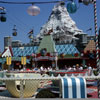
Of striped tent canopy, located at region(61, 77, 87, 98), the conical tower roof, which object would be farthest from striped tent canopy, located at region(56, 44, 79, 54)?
striped tent canopy, located at region(61, 77, 87, 98)

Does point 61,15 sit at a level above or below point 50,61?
above

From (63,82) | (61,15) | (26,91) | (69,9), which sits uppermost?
(61,15)

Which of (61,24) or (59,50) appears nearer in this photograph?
(59,50)

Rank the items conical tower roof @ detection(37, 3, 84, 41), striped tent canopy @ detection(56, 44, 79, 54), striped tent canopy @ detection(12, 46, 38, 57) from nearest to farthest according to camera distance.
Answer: striped tent canopy @ detection(56, 44, 79, 54)
striped tent canopy @ detection(12, 46, 38, 57)
conical tower roof @ detection(37, 3, 84, 41)

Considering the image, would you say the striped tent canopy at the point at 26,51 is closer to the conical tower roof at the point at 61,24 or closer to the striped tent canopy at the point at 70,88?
the conical tower roof at the point at 61,24

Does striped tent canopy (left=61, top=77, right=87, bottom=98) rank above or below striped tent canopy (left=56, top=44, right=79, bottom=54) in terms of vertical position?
below

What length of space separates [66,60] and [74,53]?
2.45 metres

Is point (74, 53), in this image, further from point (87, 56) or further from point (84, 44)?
point (84, 44)

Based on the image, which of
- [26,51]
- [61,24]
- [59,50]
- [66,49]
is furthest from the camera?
[61,24]

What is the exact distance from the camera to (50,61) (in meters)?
43.3

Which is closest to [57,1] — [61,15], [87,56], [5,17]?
[5,17]

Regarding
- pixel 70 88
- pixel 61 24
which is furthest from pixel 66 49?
pixel 61 24

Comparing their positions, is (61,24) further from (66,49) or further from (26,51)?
(66,49)

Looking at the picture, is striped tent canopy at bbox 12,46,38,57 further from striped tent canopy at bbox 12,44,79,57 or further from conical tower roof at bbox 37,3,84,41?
conical tower roof at bbox 37,3,84,41
